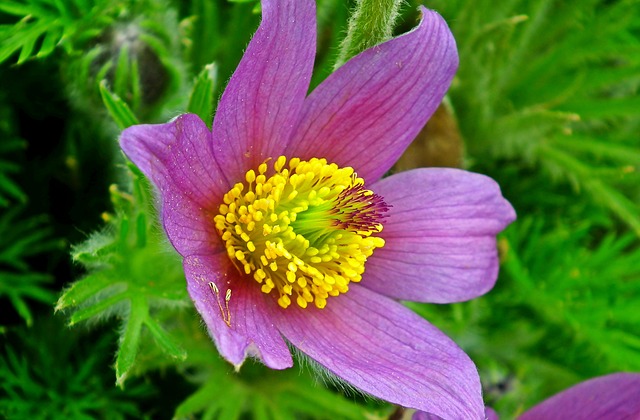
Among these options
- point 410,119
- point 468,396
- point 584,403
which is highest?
point 410,119

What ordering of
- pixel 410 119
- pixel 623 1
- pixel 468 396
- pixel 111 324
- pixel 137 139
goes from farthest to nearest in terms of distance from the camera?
pixel 623 1 → pixel 111 324 → pixel 410 119 → pixel 468 396 → pixel 137 139

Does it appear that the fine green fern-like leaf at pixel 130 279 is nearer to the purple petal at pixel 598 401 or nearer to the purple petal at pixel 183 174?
the purple petal at pixel 183 174

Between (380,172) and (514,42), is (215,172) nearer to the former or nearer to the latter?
(380,172)

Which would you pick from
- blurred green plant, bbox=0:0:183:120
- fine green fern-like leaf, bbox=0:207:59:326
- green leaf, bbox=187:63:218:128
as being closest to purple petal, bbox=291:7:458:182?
green leaf, bbox=187:63:218:128

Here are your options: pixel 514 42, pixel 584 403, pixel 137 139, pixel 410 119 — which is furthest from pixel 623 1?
pixel 137 139

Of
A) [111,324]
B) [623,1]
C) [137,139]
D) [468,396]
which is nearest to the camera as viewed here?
[137,139]
